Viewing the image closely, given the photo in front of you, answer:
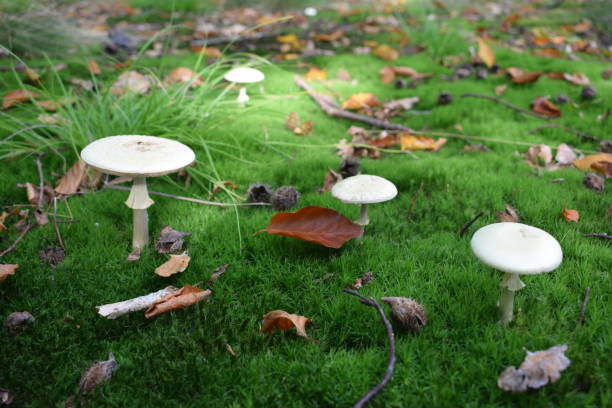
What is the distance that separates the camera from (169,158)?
2242mm

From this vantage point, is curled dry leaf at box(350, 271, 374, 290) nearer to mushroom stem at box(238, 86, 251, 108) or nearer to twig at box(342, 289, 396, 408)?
twig at box(342, 289, 396, 408)

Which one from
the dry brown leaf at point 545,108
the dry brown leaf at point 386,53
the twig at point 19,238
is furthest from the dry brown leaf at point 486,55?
the twig at point 19,238

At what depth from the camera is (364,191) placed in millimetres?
2344

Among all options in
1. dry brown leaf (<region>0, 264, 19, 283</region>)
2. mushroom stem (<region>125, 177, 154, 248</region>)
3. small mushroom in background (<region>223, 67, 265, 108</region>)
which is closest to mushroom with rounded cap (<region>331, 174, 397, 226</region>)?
mushroom stem (<region>125, 177, 154, 248</region>)

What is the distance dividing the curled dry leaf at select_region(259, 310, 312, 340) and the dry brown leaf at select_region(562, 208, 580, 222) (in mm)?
1804

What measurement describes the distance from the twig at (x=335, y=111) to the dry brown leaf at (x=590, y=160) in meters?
1.40

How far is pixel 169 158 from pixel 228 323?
0.87m

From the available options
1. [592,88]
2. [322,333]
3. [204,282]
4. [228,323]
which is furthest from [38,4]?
[592,88]

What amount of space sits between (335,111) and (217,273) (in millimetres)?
2601

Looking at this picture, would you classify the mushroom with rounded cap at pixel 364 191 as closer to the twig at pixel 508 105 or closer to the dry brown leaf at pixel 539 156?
the dry brown leaf at pixel 539 156

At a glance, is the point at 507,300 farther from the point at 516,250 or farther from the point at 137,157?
the point at 137,157

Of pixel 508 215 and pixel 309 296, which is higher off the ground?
Answer: pixel 508 215

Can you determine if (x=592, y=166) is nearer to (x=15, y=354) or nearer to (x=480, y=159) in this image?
(x=480, y=159)

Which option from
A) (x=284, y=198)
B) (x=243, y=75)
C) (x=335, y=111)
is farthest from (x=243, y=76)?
(x=284, y=198)
